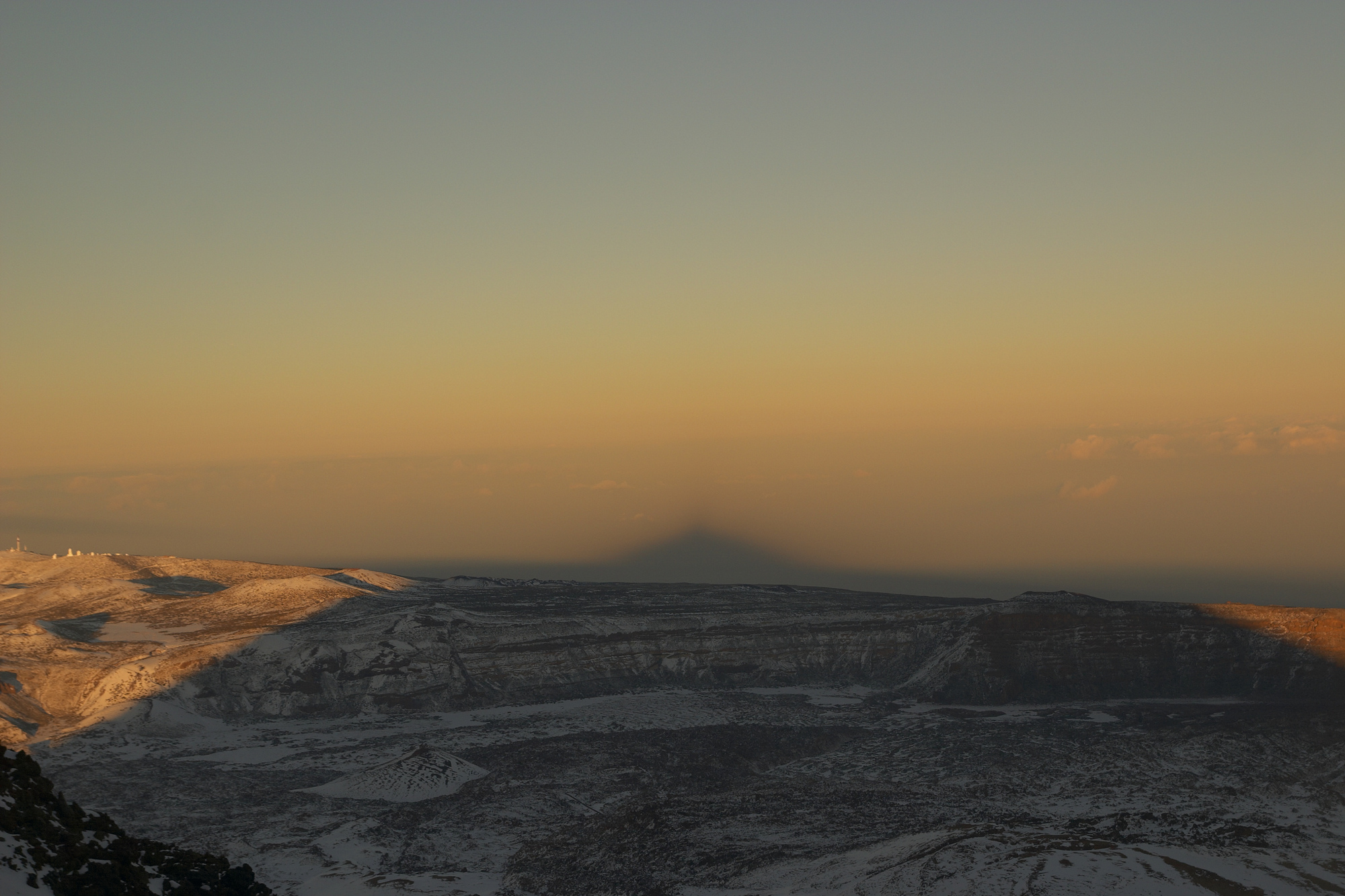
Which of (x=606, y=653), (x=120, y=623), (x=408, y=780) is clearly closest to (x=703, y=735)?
(x=606, y=653)

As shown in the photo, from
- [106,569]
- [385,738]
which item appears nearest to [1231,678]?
[385,738]

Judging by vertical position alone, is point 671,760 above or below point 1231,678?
below

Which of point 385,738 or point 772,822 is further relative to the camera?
point 385,738

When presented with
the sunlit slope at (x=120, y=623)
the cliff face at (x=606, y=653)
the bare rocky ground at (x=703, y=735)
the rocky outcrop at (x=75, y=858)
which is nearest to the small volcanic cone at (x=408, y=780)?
the bare rocky ground at (x=703, y=735)

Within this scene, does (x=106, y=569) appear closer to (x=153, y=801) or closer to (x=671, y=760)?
(x=153, y=801)

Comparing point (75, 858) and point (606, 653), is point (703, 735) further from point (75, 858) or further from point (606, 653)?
point (75, 858)

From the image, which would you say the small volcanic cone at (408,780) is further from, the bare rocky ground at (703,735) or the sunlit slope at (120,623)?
the sunlit slope at (120,623)

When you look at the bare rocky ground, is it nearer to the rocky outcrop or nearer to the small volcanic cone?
the small volcanic cone

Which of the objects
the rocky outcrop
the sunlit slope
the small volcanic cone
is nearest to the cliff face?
the sunlit slope
